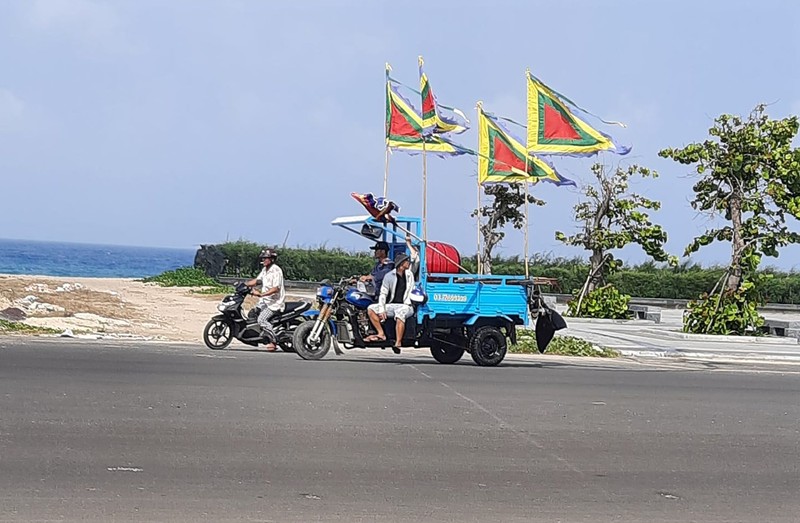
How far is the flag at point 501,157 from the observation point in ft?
63.4

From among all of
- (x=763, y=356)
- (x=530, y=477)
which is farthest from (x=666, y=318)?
(x=530, y=477)

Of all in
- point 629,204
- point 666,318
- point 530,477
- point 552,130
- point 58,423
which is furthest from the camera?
point 666,318

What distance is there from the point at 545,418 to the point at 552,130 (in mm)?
8609

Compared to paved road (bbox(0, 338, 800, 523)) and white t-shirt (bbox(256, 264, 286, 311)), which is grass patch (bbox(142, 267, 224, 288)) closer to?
white t-shirt (bbox(256, 264, 286, 311))

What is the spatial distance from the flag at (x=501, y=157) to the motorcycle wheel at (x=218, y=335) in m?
5.04

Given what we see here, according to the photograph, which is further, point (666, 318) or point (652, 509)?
point (666, 318)

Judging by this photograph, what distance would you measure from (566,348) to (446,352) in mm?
5121

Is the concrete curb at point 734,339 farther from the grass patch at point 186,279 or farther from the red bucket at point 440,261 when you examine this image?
the grass patch at point 186,279

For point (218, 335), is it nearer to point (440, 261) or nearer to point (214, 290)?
point (440, 261)

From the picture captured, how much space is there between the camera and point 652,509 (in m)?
7.75

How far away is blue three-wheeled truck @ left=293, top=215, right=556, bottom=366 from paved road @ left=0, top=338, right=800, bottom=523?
1.18 m

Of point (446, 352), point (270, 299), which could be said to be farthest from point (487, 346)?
point (270, 299)

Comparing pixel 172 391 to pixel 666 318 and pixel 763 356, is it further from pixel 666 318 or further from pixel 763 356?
pixel 666 318

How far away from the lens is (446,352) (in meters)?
17.8
